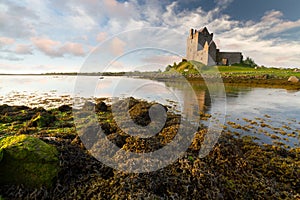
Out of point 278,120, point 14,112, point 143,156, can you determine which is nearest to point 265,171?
point 143,156

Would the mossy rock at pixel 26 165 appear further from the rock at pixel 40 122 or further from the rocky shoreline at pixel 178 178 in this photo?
the rock at pixel 40 122

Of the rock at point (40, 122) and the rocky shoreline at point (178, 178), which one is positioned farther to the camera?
the rock at point (40, 122)

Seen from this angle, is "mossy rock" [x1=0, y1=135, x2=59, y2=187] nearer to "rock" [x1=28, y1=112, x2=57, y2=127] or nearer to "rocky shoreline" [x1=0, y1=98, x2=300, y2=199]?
"rocky shoreline" [x1=0, y1=98, x2=300, y2=199]

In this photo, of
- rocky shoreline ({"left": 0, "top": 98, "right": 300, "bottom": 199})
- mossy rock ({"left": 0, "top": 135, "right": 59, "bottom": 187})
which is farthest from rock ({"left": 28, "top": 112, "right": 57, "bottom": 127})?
mossy rock ({"left": 0, "top": 135, "right": 59, "bottom": 187})

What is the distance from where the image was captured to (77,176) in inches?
116

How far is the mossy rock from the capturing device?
258 centimetres

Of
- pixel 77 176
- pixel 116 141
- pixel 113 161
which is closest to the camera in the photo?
pixel 77 176

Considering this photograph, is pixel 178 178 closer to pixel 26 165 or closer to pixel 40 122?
pixel 26 165

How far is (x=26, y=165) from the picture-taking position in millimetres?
2643

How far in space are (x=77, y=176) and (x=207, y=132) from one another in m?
3.61

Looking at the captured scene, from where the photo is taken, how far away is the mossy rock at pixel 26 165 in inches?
102

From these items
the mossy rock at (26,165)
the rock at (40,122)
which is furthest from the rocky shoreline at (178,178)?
the rock at (40,122)

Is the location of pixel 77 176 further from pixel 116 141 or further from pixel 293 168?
pixel 293 168

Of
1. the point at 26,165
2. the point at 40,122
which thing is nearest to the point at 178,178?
the point at 26,165
